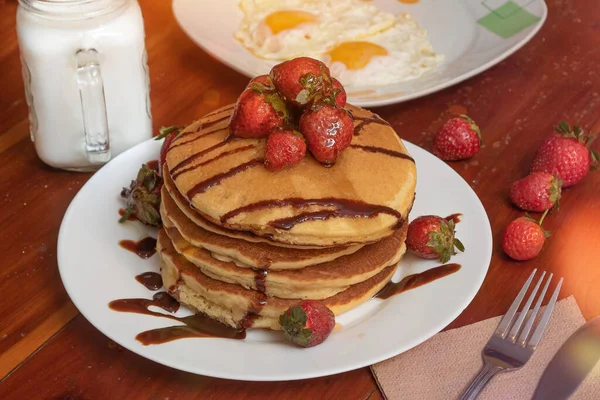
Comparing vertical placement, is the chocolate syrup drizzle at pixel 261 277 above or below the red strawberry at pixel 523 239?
above

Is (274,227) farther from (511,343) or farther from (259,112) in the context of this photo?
(511,343)

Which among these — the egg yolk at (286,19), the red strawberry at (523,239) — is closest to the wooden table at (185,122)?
the red strawberry at (523,239)

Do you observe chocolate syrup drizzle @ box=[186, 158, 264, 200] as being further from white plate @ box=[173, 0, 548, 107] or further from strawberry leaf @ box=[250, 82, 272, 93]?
white plate @ box=[173, 0, 548, 107]

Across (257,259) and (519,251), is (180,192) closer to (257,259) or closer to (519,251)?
(257,259)

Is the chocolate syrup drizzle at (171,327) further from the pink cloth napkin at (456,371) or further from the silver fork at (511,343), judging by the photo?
the silver fork at (511,343)

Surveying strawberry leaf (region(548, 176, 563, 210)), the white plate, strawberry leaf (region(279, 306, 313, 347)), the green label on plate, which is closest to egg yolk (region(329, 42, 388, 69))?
the white plate
